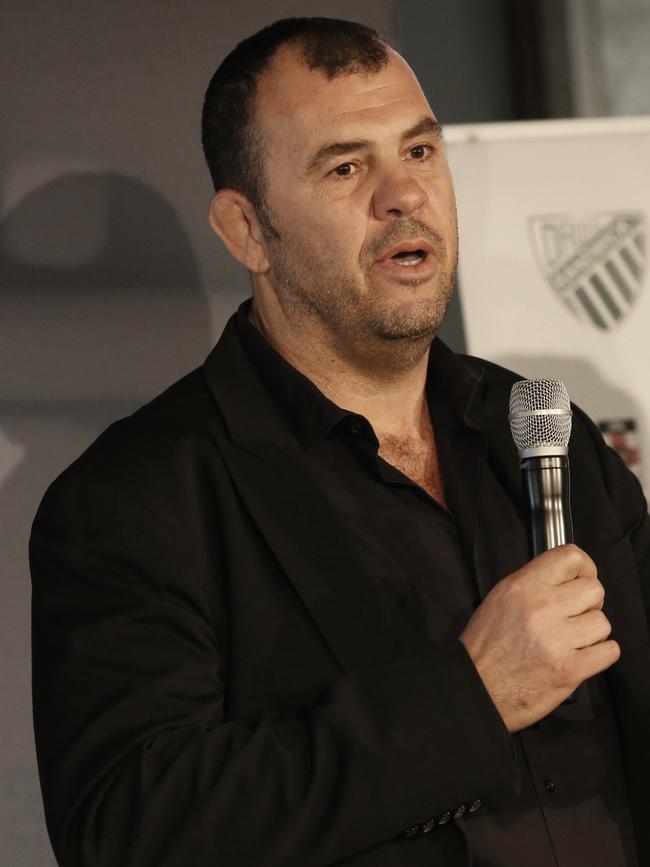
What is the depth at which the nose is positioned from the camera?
6.57 feet

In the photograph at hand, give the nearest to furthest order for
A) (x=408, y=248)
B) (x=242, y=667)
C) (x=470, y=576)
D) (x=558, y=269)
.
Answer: (x=242, y=667) → (x=470, y=576) → (x=408, y=248) → (x=558, y=269)

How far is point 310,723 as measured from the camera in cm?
162

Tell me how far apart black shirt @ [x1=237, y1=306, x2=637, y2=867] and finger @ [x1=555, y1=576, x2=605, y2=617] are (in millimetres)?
294

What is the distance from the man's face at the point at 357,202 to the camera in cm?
201

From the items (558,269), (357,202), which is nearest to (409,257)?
(357,202)

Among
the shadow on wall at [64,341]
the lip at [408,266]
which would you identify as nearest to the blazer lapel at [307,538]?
the lip at [408,266]

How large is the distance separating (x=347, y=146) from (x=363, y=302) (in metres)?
0.25

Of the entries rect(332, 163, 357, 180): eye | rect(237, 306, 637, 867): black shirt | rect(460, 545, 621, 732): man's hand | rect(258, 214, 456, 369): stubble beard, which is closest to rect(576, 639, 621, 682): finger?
rect(460, 545, 621, 732): man's hand

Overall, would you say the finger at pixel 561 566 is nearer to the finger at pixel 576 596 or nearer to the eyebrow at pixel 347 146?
the finger at pixel 576 596

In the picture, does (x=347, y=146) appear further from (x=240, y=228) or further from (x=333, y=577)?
(x=333, y=577)

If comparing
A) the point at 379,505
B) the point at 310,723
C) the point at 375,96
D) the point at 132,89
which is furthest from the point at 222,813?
the point at 132,89

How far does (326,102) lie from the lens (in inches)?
82.0

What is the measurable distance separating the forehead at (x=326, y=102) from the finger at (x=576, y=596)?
33.8 inches

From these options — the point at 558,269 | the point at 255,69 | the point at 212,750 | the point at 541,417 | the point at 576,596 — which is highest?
the point at 255,69
